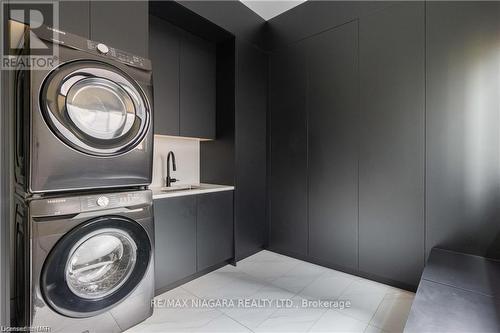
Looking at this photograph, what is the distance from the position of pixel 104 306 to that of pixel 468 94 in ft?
9.31

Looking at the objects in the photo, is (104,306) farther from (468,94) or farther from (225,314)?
(468,94)

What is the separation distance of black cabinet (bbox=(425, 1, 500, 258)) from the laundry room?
11mm

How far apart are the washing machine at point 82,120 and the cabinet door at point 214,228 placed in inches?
33.7

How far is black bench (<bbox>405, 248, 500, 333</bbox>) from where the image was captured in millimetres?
1070

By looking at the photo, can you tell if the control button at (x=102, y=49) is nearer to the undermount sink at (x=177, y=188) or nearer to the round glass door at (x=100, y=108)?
the round glass door at (x=100, y=108)

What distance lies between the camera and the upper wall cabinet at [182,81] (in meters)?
2.26

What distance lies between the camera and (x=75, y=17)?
1453 mm

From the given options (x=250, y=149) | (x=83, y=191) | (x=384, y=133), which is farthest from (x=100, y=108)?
(x=384, y=133)

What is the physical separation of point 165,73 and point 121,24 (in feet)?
2.16

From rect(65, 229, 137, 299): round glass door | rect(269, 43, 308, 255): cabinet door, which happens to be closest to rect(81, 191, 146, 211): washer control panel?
rect(65, 229, 137, 299): round glass door

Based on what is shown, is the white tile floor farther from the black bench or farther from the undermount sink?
the undermount sink

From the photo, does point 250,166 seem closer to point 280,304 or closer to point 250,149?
point 250,149

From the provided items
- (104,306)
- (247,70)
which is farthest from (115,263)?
(247,70)

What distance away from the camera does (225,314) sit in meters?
1.74
